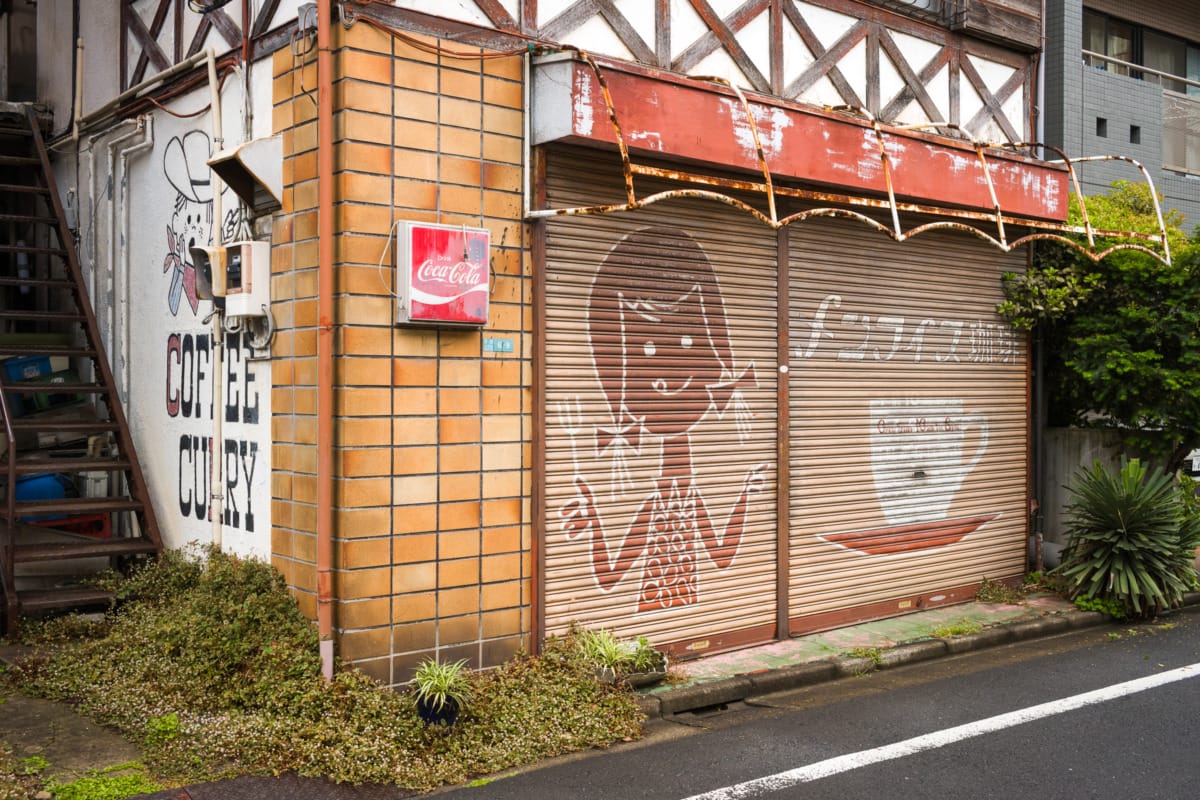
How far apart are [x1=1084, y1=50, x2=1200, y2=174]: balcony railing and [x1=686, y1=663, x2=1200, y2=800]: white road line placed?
11.5 metres

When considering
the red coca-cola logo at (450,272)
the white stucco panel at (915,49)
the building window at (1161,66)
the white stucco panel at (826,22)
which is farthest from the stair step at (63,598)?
the building window at (1161,66)

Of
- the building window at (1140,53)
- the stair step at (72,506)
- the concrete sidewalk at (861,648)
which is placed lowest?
the concrete sidewalk at (861,648)

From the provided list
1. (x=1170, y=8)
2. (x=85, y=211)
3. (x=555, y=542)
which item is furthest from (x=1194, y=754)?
(x=1170, y=8)

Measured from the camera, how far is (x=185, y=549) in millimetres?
8516

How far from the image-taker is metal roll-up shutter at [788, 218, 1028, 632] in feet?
30.6

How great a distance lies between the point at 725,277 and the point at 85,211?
6426 mm

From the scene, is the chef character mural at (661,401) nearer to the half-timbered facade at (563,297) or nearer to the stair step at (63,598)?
the half-timbered facade at (563,297)

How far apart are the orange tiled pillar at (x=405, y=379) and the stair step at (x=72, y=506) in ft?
7.54

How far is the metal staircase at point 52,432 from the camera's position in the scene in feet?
27.4

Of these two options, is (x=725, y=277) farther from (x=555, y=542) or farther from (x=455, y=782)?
(x=455, y=782)

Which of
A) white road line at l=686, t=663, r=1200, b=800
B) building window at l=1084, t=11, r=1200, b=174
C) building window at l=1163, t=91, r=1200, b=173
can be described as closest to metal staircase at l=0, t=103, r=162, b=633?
white road line at l=686, t=663, r=1200, b=800

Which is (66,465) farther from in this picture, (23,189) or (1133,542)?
(1133,542)

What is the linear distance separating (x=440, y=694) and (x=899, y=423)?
5.68 meters

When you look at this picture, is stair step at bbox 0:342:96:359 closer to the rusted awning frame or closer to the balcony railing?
the rusted awning frame
